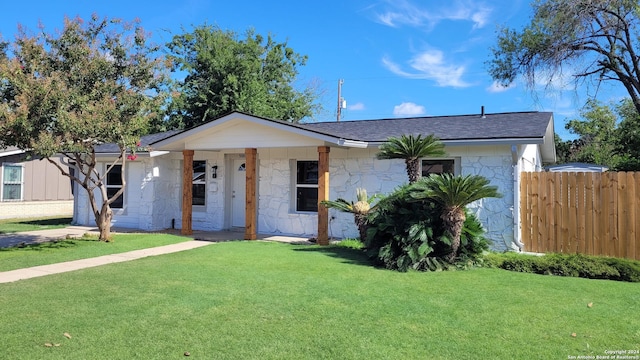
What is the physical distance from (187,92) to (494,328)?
26.2 metres

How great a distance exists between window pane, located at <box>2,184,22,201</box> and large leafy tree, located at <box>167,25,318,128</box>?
9.09 m

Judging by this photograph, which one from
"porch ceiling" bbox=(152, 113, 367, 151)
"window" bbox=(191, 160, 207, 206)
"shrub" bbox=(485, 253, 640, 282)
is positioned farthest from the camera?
"window" bbox=(191, 160, 207, 206)

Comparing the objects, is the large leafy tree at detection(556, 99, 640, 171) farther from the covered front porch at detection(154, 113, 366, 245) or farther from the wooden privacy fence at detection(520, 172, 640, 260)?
the covered front porch at detection(154, 113, 366, 245)

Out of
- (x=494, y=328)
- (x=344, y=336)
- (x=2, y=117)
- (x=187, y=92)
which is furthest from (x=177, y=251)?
(x=187, y=92)

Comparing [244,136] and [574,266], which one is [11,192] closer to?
[244,136]

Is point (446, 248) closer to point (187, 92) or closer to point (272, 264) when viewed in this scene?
point (272, 264)

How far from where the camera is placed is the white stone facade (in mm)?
10438

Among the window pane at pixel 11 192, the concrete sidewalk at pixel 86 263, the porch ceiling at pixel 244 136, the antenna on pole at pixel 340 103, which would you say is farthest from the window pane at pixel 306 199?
the antenna on pole at pixel 340 103

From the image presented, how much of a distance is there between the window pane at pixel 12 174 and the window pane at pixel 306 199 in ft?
47.6

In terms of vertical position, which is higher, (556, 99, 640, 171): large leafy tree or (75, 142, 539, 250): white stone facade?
(556, 99, 640, 171): large leafy tree

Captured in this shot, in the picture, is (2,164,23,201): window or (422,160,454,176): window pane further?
(2,164,23,201): window

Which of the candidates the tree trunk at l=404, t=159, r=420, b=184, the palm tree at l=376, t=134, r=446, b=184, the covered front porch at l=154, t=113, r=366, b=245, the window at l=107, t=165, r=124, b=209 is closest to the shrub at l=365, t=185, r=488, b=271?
the tree trunk at l=404, t=159, r=420, b=184

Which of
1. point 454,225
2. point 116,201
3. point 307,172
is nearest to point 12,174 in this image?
point 116,201

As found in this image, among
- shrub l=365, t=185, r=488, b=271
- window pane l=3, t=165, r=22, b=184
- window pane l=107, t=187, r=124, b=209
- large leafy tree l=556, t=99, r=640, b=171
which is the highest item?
large leafy tree l=556, t=99, r=640, b=171
